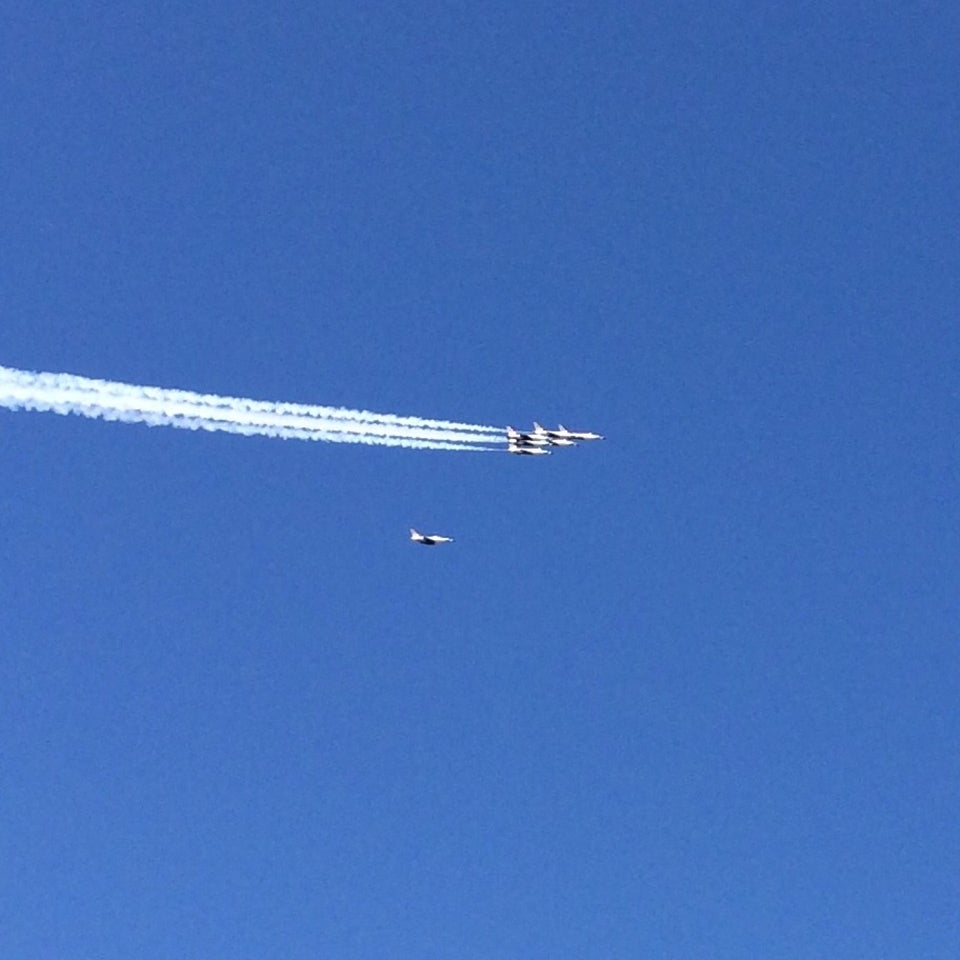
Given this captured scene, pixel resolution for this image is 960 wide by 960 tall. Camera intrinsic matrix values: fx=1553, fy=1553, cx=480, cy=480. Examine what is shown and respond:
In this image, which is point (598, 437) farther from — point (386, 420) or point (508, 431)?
point (386, 420)

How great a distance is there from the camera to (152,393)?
11844 centimetres

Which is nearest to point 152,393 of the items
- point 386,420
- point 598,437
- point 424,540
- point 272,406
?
point 272,406

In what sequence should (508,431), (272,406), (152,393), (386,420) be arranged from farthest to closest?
(508,431) → (386,420) → (272,406) → (152,393)

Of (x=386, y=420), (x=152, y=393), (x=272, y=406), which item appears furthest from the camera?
(x=386, y=420)

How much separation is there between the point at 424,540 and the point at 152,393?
61304mm

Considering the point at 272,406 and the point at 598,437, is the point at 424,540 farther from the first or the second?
the point at 272,406

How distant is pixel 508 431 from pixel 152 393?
201 ft

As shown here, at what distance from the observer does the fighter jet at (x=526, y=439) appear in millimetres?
173375

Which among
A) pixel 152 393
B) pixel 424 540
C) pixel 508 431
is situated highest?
pixel 508 431

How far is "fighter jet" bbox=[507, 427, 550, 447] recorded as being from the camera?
173375 mm

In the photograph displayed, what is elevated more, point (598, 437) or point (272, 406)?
point (598, 437)

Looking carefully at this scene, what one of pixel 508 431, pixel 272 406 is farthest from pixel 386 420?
pixel 508 431

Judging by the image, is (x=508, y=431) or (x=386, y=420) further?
(x=508, y=431)

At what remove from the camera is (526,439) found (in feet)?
575
